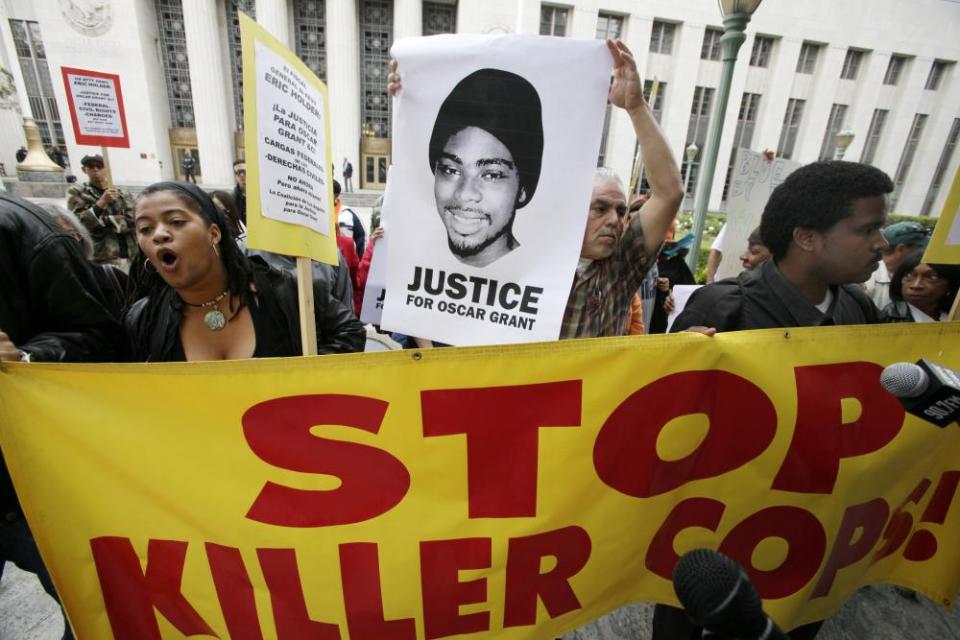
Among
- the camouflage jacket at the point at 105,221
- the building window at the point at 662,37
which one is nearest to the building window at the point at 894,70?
the building window at the point at 662,37

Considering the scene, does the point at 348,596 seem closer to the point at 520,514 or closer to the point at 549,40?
the point at 520,514

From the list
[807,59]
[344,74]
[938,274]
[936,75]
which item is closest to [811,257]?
[938,274]

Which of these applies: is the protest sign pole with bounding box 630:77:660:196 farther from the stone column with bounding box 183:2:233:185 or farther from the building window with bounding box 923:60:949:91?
the building window with bounding box 923:60:949:91

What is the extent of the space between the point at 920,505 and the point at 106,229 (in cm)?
677

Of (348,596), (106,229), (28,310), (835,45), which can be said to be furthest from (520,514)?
(835,45)

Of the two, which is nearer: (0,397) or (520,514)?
(0,397)

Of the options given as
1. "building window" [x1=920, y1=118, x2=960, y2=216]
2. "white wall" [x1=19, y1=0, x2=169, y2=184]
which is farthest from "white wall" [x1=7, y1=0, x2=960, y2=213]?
"building window" [x1=920, y1=118, x2=960, y2=216]

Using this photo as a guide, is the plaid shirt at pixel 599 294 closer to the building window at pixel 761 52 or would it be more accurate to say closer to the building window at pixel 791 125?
the building window at pixel 791 125

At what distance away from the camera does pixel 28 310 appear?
136 centimetres

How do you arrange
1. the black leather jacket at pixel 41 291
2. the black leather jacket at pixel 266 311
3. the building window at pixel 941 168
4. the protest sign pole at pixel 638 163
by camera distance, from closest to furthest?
the black leather jacket at pixel 41 291 → the black leather jacket at pixel 266 311 → the protest sign pole at pixel 638 163 → the building window at pixel 941 168

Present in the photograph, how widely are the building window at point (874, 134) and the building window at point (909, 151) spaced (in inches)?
62.6

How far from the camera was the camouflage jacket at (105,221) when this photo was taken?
493 cm

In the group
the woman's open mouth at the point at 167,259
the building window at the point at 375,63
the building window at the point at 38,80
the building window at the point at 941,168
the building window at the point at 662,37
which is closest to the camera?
the woman's open mouth at the point at 167,259

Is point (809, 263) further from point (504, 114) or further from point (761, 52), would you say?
point (761, 52)
